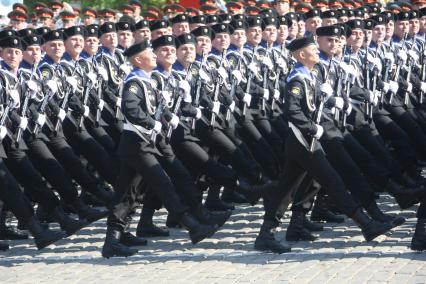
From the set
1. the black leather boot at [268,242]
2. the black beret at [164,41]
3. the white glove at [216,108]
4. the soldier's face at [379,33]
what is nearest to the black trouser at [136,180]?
the black leather boot at [268,242]

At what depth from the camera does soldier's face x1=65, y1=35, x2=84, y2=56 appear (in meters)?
11.8

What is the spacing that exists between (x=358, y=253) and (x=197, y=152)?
6.19ft

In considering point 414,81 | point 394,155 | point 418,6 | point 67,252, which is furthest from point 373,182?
point 418,6

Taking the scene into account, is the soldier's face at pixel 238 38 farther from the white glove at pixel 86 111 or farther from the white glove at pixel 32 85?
the white glove at pixel 32 85

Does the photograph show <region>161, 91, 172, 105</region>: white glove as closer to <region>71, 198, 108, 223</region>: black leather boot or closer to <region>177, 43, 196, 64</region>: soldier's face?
<region>177, 43, 196, 64</region>: soldier's face

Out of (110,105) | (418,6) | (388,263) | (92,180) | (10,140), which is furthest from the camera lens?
(418,6)

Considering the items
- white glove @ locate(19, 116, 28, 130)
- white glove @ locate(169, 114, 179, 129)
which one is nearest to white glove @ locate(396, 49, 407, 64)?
white glove @ locate(169, 114, 179, 129)

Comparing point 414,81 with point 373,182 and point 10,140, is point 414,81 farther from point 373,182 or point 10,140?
point 10,140

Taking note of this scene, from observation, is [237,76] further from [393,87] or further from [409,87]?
[409,87]

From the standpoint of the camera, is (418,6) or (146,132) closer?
(146,132)

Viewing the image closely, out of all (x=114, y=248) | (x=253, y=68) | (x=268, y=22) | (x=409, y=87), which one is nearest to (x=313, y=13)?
(x=268, y=22)

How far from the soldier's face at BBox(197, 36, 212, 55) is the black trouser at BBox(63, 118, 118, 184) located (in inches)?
52.6

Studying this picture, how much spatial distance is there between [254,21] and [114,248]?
384 cm

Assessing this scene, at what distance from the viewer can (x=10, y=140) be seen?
1019cm
